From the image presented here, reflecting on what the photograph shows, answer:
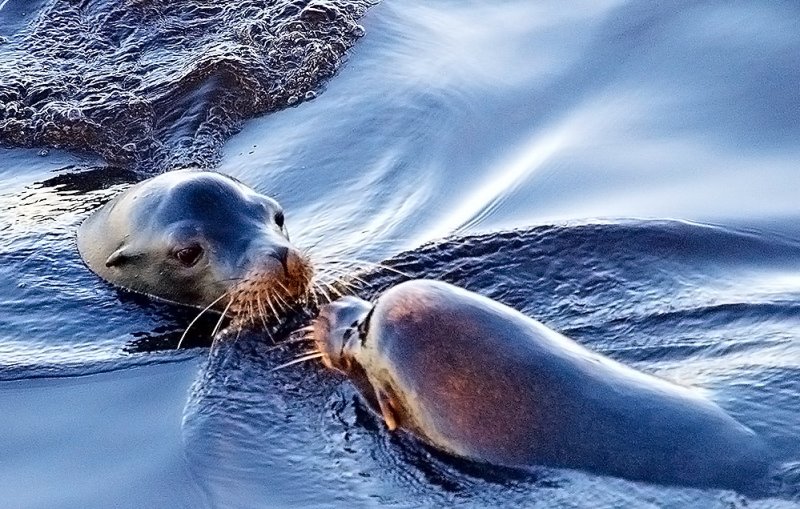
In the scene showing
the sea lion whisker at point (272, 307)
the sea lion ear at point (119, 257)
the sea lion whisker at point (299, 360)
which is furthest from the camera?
the sea lion ear at point (119, 257)

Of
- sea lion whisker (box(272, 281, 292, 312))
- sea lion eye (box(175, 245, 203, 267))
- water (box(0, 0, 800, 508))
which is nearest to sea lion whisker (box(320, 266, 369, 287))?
water (box(0, 0, 800, 508))

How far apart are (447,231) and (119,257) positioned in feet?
4.91

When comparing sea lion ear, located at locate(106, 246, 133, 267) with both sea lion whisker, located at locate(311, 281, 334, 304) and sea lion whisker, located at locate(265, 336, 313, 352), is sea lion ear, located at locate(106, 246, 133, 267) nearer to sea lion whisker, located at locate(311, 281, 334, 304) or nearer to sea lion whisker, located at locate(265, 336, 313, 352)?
sea lion whisker, located at locate(311, 281, 334, 304)

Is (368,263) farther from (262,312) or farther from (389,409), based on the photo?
(389,409)

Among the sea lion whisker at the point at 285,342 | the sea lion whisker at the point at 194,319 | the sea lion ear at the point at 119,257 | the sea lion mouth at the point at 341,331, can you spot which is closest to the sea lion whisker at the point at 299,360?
the sea lion mouth at the point at 341,331

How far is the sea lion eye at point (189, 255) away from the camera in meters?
6.01

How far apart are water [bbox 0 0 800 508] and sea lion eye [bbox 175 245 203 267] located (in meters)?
0.25

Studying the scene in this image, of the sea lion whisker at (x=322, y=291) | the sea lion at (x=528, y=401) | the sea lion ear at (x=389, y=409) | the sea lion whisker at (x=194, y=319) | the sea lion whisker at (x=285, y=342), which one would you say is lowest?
the sea lion whisker at (x=194, y=319)

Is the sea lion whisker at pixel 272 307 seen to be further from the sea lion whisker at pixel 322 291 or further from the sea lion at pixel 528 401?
the sea lion at pixel 528 401

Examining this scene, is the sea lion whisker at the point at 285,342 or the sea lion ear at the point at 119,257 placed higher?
the sea lion whisker at the point at 285,342

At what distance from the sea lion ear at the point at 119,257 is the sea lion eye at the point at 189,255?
12.0 inches

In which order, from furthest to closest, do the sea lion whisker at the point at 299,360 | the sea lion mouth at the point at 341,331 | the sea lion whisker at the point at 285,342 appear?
1. the sea lion whisker at the point at 285,342
2. the sea lion whisker at the point at 299,360
3. the sea lion mouth at the point at 341,331

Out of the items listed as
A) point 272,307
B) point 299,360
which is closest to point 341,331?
point 299,360

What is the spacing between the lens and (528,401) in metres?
4.28
